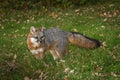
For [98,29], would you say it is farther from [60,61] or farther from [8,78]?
[8,78]

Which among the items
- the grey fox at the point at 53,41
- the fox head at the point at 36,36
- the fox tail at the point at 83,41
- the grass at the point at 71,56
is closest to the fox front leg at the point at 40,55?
the grey fox at the point at 53,41

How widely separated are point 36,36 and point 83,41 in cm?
163

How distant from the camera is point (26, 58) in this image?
34.9ft

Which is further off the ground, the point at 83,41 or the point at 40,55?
the point at 83,41

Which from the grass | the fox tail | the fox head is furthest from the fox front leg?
the fox tail

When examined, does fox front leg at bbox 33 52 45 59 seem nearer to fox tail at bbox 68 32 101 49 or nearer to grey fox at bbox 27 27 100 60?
grey fox at bbox 27 27 100 60

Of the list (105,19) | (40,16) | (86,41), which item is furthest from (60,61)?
(40,16)

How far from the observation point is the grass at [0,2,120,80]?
959cm

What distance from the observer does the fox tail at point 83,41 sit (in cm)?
1062

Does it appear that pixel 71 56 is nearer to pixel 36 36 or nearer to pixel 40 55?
pixel 40 55

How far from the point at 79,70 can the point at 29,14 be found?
393 inches

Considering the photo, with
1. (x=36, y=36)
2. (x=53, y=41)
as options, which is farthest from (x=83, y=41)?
(x=36, y=36)

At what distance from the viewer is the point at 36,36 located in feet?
32.7

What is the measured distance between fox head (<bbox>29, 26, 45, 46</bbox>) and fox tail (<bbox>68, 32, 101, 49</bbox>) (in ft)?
3.63
